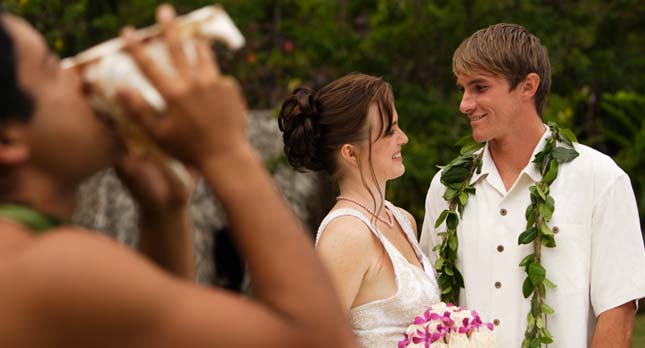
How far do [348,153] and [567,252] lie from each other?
0.94m

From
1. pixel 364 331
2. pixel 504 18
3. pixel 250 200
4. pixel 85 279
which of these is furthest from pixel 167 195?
pixel 504 18

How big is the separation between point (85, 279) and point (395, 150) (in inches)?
113

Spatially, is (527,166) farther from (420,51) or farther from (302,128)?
(420,51)

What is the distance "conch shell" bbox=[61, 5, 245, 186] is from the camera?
5.12 ft

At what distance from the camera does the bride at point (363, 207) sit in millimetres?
3883

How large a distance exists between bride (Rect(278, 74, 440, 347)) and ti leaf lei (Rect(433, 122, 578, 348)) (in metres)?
0.12

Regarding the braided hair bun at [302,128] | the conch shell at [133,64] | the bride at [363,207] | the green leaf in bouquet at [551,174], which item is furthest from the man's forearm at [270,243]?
the green leaf in bouquet at [551,174]

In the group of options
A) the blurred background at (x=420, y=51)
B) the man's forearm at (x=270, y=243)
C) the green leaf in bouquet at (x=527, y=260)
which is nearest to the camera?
the man's forearm at (x=270, y=243)

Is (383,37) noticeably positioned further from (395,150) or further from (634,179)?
(395,150)

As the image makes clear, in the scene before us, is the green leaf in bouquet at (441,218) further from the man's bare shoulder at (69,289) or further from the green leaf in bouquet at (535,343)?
the man's bare shoulder at (69,289)

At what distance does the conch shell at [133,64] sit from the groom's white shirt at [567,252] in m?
2.67

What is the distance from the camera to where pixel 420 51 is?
33.6 feet

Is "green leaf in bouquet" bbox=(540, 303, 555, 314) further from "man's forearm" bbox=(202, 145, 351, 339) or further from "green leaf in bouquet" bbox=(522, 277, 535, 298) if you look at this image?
"man's forearm" bbox=(202, 145, 351, 339)

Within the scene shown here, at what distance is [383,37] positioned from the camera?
10.2 m
